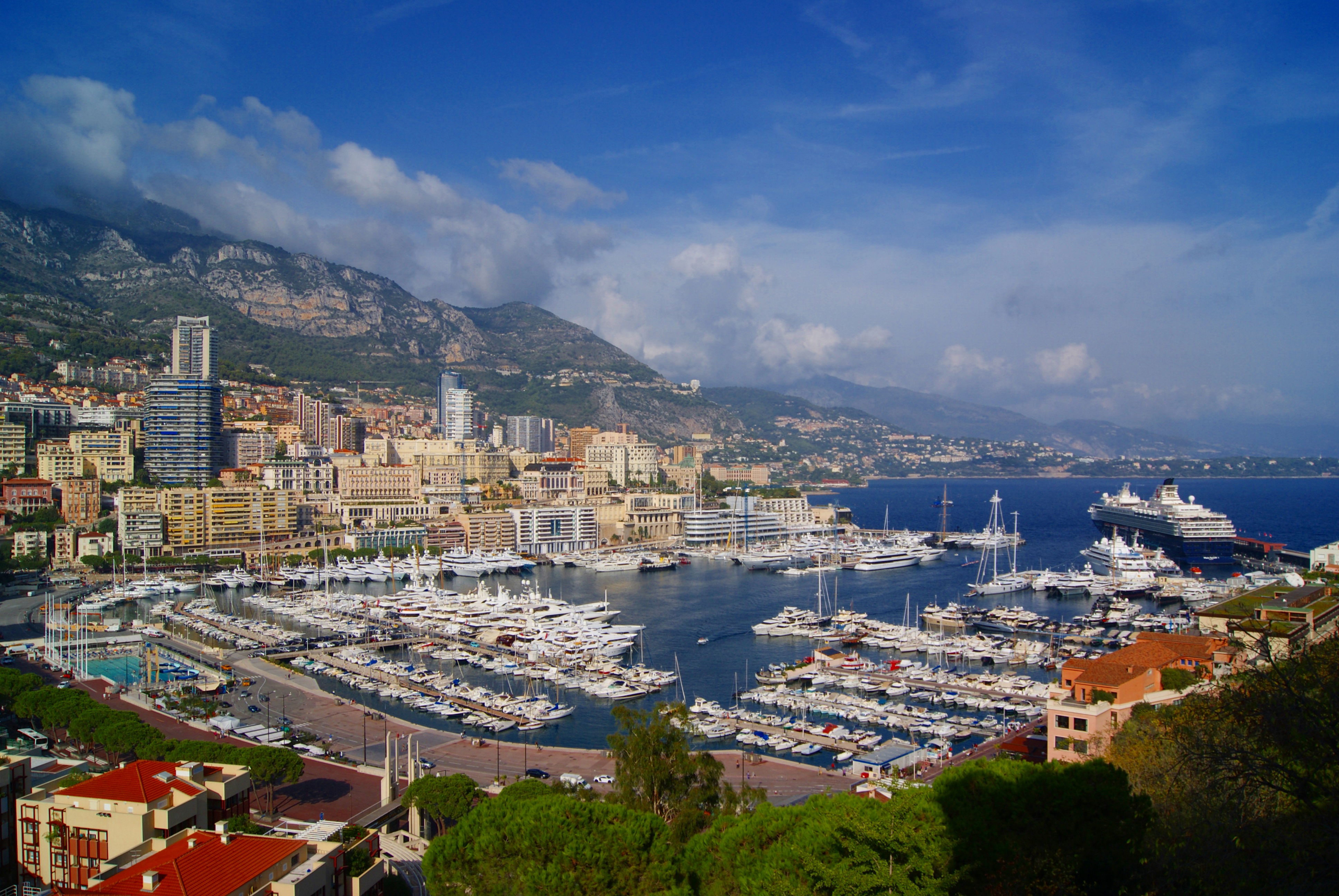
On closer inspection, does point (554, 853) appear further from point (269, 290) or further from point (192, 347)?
point (269, 290)

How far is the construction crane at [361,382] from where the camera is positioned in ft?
320

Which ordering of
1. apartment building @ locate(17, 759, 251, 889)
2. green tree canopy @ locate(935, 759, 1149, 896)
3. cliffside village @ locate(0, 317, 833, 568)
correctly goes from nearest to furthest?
green tree canopy @ locate(935, 759, 1149, 896) < apartment building @ locate(17, 759, 251, 889) < cliffside village @ locate(0, 317, 833, 568)

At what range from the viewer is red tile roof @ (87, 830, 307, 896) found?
786 cm

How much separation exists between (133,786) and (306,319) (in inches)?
4379

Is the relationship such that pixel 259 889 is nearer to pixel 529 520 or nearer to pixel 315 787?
pixel 315 787

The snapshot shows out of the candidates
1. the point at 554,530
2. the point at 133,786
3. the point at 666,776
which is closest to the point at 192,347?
the point at 554,530

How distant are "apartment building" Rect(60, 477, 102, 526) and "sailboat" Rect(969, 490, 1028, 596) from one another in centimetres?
4419

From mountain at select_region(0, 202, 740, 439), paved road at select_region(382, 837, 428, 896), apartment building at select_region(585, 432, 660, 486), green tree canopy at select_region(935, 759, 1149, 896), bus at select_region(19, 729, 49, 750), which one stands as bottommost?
paved road at select_region(382, 837, 428, 896)

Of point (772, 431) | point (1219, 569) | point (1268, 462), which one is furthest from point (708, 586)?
point (1268, 462)

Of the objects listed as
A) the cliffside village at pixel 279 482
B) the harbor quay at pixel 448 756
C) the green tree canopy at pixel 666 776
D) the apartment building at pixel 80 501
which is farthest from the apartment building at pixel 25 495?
the green tree canopy at pixel 666 776

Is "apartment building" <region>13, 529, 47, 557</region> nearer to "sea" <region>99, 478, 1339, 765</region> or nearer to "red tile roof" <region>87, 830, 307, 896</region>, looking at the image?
"sea" <region>99, 478, 1339, 765</region>

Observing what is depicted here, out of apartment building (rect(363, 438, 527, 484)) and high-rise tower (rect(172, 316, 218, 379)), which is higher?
high-rise tower (rect(172, 316, 218, 379))

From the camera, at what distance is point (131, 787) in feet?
32.4

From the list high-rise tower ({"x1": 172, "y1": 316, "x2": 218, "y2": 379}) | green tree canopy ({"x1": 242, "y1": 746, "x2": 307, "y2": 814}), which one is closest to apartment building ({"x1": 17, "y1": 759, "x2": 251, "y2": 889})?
green tree canopy ({"x1": 242, "y1": 746, "x2": 307, "y2": 814})
